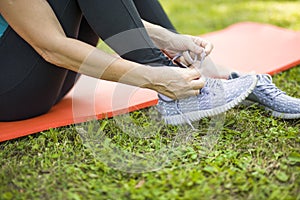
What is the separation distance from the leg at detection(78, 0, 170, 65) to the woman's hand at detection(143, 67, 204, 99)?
0.18 ft

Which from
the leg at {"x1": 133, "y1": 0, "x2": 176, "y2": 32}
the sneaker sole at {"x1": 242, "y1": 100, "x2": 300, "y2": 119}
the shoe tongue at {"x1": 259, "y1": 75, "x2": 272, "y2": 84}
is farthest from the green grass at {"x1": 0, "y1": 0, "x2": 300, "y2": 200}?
the leg at {"x1": 133, "y1": 0, "x2": 176, "y2": 32}

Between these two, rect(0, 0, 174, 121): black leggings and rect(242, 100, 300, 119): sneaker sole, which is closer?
rect(0, 0, 174, 121): black leggings

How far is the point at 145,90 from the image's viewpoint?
223 cm

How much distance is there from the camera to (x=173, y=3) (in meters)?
4.32

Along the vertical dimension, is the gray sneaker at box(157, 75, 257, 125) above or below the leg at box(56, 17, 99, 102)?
below

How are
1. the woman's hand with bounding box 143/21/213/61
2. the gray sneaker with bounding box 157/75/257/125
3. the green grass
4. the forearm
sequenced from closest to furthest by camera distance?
the green grass, the forearm, the gray sneaker with bounding box 157/75/257/125, the woman's hand with bounding box 143/21/213/61

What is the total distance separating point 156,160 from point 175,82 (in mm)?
287

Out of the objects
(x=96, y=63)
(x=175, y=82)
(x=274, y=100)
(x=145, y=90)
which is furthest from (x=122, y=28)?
(x=274, y=100)

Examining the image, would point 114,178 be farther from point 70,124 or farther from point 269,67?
point 269,67

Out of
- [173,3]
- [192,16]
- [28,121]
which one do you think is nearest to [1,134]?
[28,121]

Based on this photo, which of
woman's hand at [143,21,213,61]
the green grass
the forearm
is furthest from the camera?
woman's hand at [143,21,213,61]

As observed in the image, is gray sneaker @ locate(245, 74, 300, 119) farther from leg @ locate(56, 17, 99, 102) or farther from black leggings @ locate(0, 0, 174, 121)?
leg @ locate(56, 17, 99, 102)

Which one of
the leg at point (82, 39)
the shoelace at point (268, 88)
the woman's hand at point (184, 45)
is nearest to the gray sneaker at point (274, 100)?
the shoelace at point (268, 88)

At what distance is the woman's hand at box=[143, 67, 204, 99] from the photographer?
1.71 meters
